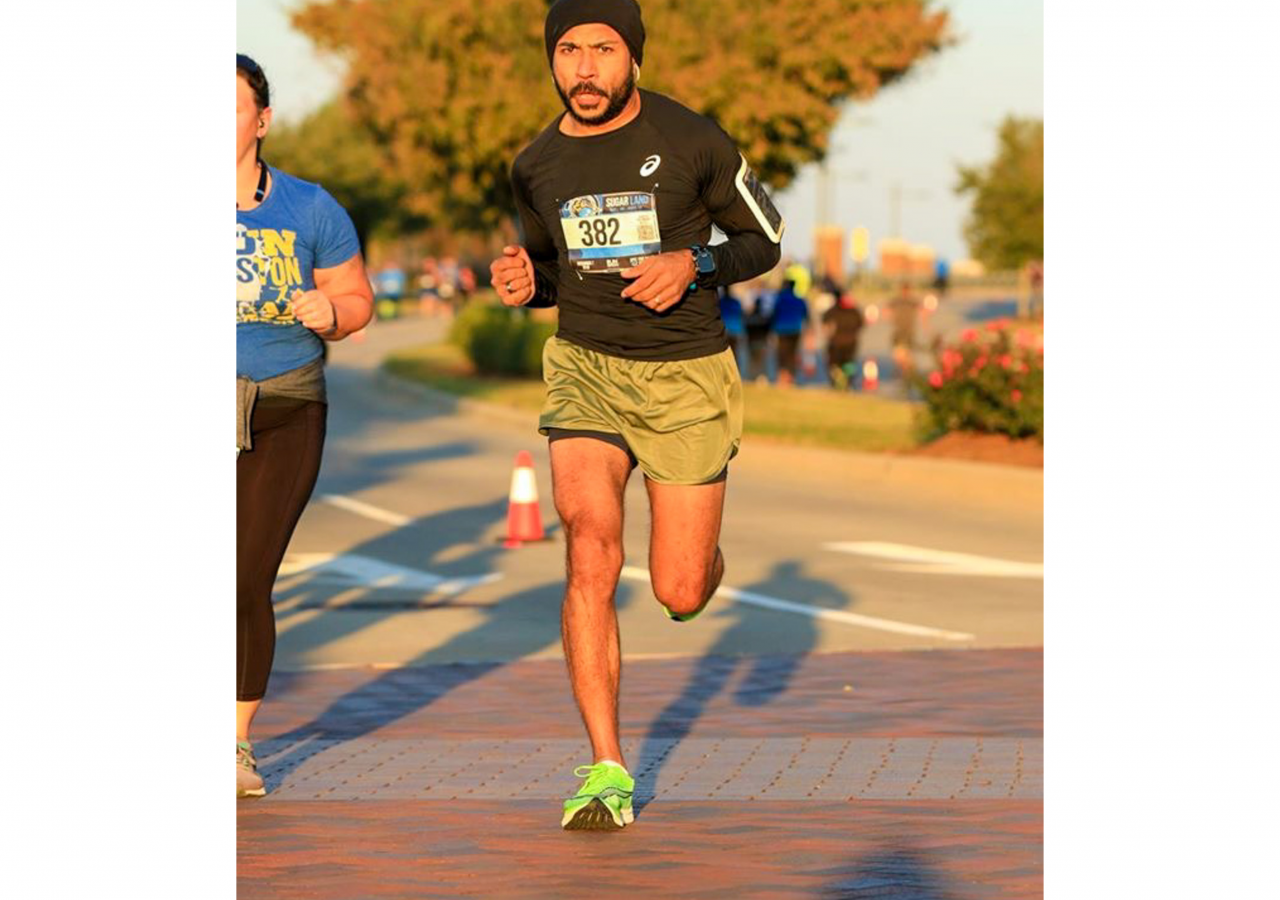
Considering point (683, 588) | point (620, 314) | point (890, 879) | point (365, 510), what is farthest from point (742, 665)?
point (365, 510)

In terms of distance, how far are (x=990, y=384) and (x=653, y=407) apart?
51.4 feet

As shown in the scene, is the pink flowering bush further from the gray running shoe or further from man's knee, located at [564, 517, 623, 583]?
man's knee, located at [564, 517, 623, 583]

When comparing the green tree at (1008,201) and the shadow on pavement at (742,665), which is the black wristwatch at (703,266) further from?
the green tree at (1008,201)

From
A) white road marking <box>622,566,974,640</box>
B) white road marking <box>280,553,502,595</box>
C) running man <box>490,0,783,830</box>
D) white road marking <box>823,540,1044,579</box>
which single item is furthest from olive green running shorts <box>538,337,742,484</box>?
white road marking <box>823,540,1044,579</box>

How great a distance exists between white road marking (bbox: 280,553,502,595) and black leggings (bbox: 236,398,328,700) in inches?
260

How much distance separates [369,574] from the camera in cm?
1562

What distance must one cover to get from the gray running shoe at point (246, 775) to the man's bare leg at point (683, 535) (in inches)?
51.1

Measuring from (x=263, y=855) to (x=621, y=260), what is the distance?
6.02ft

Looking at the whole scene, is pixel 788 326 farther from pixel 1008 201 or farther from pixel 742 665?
pixel 1008 201
